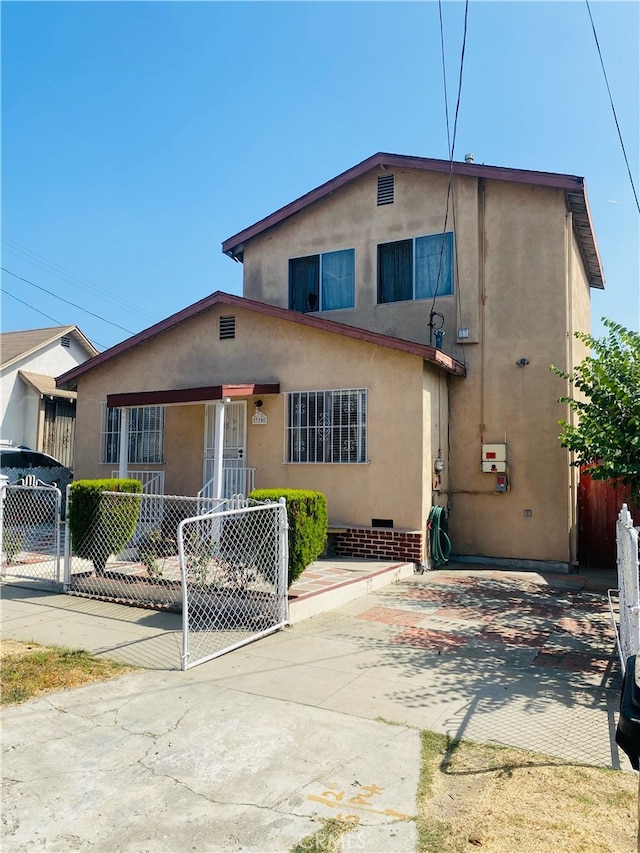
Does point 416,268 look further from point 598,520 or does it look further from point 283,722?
point 283,722

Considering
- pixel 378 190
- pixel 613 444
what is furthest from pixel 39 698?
pixel 378 190

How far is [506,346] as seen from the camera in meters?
11.3

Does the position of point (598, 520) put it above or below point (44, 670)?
above

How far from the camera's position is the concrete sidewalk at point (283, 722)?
2.99 m

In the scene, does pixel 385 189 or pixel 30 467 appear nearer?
pixel 385 189

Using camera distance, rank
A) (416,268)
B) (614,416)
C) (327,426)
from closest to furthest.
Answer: (614,416), (327,426), (416,268)

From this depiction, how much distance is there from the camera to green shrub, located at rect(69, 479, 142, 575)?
7.93 m

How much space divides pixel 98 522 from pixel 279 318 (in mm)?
5070

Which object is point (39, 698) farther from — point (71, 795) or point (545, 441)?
point (545, 441)

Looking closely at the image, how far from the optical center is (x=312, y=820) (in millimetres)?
2965

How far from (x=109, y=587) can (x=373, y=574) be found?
3.57 m

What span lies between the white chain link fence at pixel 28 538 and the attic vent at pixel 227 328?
14.3ft

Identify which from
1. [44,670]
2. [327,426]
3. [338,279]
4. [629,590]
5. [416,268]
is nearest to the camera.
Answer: [629,590]

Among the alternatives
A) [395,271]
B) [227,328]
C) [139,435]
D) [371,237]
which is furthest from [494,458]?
[139,435]
